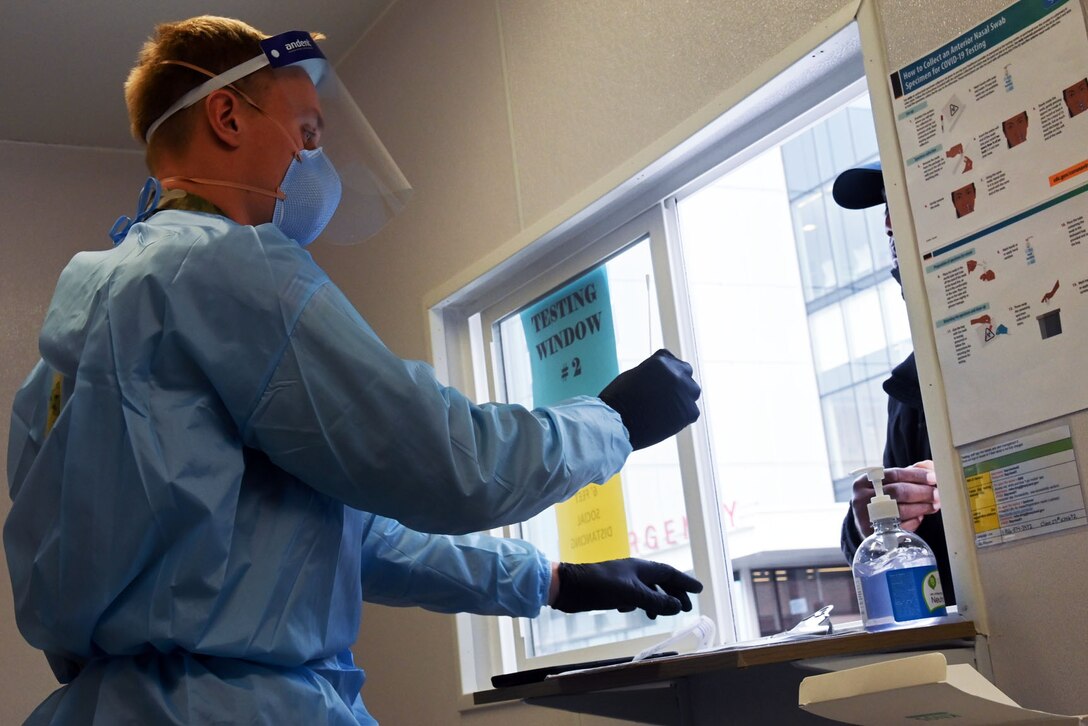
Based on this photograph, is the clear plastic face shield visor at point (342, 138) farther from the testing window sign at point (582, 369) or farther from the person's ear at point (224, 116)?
the testing window sign at point (582, 369)

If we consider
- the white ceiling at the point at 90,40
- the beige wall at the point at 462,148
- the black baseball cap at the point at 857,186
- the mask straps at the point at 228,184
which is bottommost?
the mask straps at the point at 228,184

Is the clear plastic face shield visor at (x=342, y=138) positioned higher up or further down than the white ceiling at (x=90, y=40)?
further down

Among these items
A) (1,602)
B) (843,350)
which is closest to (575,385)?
(1,602)

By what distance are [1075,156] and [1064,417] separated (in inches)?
12.1

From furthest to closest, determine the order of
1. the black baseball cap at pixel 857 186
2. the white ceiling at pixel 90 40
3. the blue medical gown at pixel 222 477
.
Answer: the white ceiling at pixel 90 40 < the black baseball cap at pixel 857 186 < the blue medical gown at pixel 222 477

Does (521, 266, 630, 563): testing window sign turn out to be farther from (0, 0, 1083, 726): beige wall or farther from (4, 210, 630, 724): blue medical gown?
(4, 210, 630, 724): blue medical gown

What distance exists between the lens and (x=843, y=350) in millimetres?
10047

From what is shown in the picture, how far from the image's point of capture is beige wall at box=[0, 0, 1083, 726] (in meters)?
1.91

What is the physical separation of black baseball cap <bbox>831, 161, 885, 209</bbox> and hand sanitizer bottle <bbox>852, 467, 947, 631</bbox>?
69 cm

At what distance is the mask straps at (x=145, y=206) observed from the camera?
1444mm

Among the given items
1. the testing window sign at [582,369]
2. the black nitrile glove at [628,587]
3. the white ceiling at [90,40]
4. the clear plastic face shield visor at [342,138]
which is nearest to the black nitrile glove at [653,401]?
the black nitrile glove at [628,587]

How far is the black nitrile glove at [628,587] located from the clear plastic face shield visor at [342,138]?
65cm

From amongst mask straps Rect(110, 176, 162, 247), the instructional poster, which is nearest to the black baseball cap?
the instructional poster

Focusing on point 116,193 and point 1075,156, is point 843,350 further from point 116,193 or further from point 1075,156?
point 1075,156
